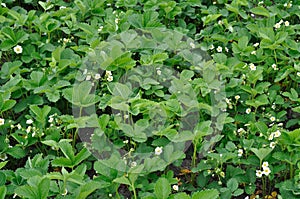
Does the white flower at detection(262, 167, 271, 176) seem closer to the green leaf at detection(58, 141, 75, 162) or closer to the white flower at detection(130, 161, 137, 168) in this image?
the white flower at detection(130, 161, 137, 168)

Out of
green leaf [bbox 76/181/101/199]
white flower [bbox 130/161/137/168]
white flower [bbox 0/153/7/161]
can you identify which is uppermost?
green leaf [bbox 76/181/101/199]

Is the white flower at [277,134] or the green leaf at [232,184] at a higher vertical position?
the white flower at [277,134]

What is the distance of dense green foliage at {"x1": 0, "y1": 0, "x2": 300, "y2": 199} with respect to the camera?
241 centimetres

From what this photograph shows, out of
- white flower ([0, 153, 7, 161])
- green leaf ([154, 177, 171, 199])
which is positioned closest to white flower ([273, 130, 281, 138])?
green leaf ([154, 177, 171, 199])

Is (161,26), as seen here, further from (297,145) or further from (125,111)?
(297,145)

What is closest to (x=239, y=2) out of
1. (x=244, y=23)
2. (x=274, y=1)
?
(x=244, y=23)

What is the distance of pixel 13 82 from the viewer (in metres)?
2.83

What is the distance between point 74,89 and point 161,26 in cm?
78

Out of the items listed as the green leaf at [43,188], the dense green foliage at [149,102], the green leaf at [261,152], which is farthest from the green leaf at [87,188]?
the green leaf at [261,152]

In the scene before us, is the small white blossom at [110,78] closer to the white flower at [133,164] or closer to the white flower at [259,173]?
the white flower at [133,164]

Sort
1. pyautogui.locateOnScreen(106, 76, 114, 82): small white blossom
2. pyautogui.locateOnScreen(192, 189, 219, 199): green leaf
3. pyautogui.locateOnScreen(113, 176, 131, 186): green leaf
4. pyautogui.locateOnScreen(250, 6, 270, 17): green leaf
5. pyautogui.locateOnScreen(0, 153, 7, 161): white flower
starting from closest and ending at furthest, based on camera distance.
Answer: pyautogui.locateOnScreen(192, 189, 219, 199): green leaf → pyautogui.locateOnScreen(113, 176, 131, 186): green leaf → pyautogui.locateOnScreen(0, 153, 7, 161): white flower → pyautogui.locateOnScreen(106, 76, 114, 82): small white blossom → pyautogui.locateOnScreen(250, 6, 270, 17): green leaf

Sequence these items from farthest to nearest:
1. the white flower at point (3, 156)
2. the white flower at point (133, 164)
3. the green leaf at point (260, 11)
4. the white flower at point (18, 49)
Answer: the green leaf at point (260, 11)
the white flower at point (18, 49)
the white flower at point (3, 156)
the white flower at point (133, 164)

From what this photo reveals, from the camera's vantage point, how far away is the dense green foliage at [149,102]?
7.89 ft

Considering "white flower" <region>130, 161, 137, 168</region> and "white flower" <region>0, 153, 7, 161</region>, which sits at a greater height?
"white flower" <region>130, 161, 137, 168</region>
